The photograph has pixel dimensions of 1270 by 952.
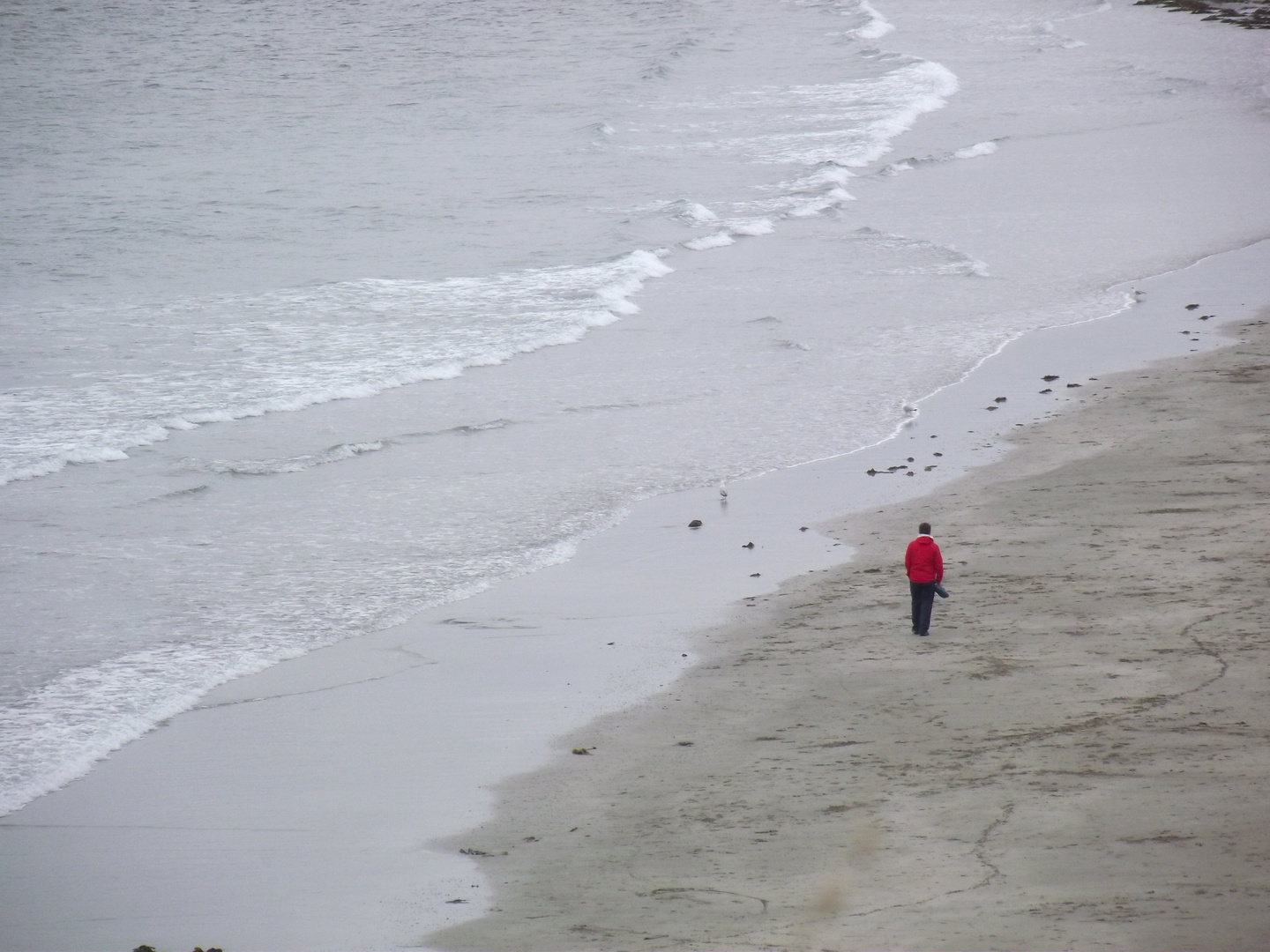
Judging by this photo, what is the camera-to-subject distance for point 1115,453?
1388cm

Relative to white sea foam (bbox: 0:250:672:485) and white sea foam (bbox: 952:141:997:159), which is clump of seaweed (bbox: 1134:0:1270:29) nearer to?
white sea foam (bbox: 952:141:997:159)

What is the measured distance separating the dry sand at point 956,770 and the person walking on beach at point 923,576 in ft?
0.49

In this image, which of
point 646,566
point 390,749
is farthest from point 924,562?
point 390,749

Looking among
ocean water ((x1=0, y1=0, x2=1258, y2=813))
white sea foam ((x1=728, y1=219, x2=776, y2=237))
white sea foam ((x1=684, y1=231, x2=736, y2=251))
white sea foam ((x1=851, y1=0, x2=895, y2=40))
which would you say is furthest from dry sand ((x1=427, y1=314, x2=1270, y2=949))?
white sea foam ((x1=851, y1=0, x2=895, y2=40))

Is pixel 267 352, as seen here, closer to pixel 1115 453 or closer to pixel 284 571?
pixel 284 571

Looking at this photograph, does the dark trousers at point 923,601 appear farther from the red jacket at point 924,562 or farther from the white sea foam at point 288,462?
the white sea foam at point 288,462

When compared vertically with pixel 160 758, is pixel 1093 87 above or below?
above

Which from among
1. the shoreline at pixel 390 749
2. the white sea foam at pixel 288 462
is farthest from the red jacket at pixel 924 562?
the white sea foam at pixel 288 462

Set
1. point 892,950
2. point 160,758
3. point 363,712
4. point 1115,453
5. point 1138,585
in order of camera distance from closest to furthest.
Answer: point 892,950
point 160,758
point 363,712
point 1138,585
point 1115,453

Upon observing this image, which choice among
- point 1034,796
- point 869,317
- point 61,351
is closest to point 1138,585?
point 1034,796

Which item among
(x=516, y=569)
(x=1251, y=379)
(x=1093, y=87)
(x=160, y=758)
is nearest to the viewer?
(x=160, y=758)

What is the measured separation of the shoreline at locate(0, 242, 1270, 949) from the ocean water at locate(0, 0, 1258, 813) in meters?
0.46

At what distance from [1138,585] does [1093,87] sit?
130 ft

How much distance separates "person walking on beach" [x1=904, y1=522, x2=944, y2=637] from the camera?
9898 mm
